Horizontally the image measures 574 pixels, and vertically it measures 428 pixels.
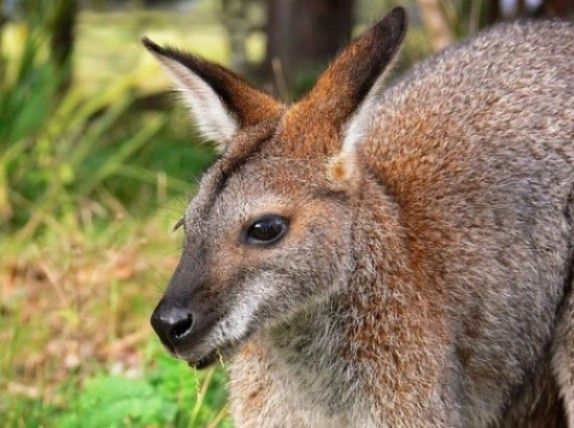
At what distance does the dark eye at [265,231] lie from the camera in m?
4.05

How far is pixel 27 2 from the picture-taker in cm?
892

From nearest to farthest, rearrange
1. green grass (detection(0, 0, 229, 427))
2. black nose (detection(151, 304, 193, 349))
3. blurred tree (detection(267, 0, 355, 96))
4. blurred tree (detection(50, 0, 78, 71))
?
black nose (detection(151, 304, 193, 349)), green grass (detection(0, 0, 229, 427)), blurred tree (detection(50, 0, 78, 71)), blurred tree (detection(267, 0, 355, 96))

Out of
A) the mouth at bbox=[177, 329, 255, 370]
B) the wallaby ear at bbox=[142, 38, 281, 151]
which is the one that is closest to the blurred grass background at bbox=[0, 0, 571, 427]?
the wallaby ear at bbox=[142, 38, 281, 151]

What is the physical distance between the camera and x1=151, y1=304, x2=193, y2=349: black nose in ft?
12.8

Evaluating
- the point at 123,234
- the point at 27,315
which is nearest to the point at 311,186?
Answer: the point at 27,315

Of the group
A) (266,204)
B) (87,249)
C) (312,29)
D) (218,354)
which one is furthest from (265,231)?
(312,29)

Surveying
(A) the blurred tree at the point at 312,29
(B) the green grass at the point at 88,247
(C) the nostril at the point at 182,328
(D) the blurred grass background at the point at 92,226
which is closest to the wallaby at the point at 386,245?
(C) the nostril at the point at 182,328

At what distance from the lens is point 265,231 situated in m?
4.05

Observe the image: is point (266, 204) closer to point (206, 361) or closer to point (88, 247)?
point (206, 361)

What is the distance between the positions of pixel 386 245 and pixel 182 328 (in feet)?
2.77

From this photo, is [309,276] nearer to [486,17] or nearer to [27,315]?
[27,315]

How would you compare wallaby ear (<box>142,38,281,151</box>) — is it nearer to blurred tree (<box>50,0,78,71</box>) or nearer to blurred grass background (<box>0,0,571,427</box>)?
blurred grass background (<box>0,0,571,427</box>)

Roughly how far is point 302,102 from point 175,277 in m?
0.79

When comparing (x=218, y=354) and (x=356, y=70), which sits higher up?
(x=356, y=70)
